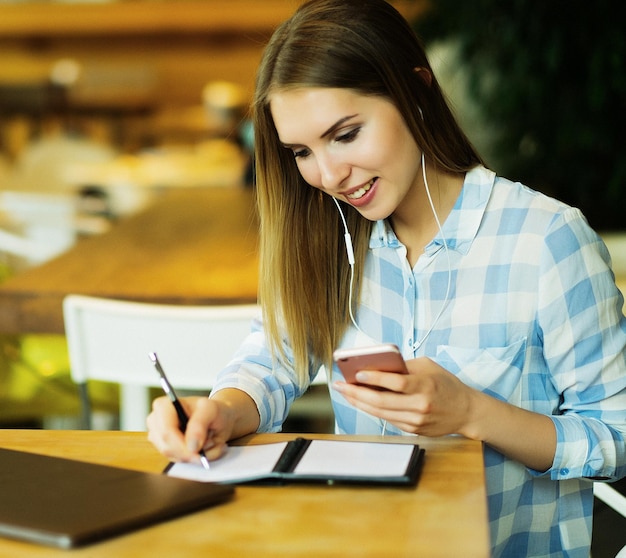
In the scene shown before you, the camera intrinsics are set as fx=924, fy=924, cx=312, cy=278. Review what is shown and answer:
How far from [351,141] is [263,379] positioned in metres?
0.38

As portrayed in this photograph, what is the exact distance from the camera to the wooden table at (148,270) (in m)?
2.02

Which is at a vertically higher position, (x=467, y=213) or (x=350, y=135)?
(x=350, y=135)

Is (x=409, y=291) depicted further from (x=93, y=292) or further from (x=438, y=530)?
(x=93, y=292)

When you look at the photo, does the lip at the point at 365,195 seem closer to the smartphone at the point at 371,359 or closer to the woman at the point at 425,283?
the woman at the point at 425,283

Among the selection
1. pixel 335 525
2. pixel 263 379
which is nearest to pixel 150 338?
pixel 263 379

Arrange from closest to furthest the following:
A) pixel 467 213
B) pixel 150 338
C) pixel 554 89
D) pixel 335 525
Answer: pixel 335 525
pixel 467 213
pixel 150 338
pixel 554 89

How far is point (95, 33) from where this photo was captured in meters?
6.07

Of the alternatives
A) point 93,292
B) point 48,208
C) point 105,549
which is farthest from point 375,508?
point 48,208

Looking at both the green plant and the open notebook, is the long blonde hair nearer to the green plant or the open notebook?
the open notebook

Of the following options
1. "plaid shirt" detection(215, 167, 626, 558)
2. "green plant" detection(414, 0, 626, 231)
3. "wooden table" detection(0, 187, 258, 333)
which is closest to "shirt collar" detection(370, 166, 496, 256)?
"plaid shirt" detection(215, 167, 626, 558)

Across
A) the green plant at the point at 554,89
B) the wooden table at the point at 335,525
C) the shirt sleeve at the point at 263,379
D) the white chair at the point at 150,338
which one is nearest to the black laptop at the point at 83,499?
the wooden table at the point at 335,525

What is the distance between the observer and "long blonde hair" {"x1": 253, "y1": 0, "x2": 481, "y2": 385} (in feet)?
3.98

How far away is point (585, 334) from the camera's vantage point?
1193 mm

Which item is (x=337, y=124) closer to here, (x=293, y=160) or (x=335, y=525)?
(x=293, y=160)
